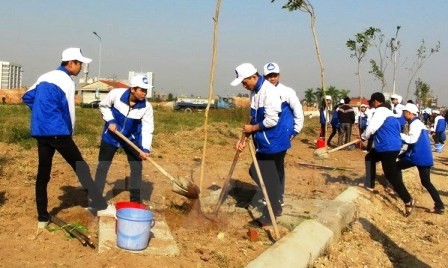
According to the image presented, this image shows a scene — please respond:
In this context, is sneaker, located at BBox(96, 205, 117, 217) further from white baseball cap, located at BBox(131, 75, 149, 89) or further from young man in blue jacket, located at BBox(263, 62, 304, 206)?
young man in blue jacket, located at BBox(263, 62, 304, 206)

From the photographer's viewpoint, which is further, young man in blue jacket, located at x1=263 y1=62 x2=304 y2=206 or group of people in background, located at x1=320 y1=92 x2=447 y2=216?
group of people in background, located at x1=320 y1=92 x2=447 y2=216

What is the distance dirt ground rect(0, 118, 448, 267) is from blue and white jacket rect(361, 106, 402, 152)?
2.81ft

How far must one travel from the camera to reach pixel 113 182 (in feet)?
21.7

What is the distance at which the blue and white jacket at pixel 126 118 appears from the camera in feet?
16.6

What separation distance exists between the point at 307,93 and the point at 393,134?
75.1m

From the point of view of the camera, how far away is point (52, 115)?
4273mm

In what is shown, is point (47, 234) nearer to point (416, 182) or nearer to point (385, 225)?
point (385, 225)

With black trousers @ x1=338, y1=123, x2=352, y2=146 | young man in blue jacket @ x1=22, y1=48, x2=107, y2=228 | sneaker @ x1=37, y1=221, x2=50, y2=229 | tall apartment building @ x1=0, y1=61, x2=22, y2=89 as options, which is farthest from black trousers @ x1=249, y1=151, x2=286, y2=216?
tall apartment building @ x1=0, y1=61, x2=22, y2=89

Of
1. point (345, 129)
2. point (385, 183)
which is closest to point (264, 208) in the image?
point (385, 183)

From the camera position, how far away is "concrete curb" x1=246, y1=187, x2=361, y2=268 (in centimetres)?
391

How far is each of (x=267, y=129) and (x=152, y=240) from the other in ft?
5.49

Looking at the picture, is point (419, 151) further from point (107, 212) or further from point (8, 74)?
point (8, 74)

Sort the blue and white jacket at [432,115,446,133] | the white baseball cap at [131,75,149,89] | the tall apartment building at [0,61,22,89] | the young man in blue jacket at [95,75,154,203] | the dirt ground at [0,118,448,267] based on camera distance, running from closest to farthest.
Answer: the dirt ground at [0,118,448,267] → the white baseball cap at [131,75,149,89] → the young man in blue jacket at [95,75,154,203] → the blue and white jacket at [432,115,446,133] → the tall apartment building at [0,61,22,89]

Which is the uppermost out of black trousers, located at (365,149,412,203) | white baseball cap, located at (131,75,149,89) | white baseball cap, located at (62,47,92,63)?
white baseball cap, located at (62,47,92,63)
